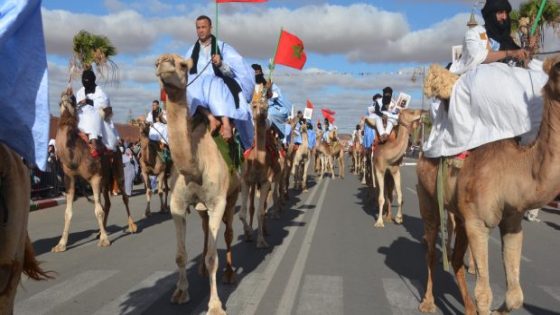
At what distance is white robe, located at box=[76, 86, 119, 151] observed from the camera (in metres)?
9.98

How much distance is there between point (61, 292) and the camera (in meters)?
6.77

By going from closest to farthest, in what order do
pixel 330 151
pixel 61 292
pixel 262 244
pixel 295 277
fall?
pixel 61 292
pixel 295 277
pixel 262 244
pixel 330 151

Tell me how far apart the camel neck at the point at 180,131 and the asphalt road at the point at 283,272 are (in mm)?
1756

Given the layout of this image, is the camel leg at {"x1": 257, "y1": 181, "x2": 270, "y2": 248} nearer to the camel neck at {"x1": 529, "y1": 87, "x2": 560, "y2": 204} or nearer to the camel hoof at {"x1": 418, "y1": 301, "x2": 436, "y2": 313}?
the camel hoof at {"x1": 418, "y1": 301, "x2": 436, "y2": 313}

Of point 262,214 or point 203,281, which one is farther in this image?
point 262,214

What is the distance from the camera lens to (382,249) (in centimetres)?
950

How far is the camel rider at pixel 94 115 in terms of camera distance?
9.98 m

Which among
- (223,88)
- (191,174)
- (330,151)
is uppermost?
(223,88)

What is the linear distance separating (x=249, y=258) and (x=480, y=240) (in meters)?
4.67

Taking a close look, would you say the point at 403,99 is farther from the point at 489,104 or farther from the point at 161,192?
the point at 489,104

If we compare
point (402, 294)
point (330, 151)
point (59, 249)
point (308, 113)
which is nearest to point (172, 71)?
point (402, 294)

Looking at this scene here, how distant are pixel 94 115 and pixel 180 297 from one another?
5.04 metres

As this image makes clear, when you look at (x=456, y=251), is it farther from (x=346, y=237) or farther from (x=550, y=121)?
(x=346, y=237)

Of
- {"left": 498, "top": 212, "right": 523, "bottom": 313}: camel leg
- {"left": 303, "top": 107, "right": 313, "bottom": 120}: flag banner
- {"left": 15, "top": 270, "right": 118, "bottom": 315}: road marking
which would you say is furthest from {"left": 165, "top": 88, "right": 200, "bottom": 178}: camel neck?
{"left": 303, "top": 107, "right": 313, "bottom": 120}: flag banner
